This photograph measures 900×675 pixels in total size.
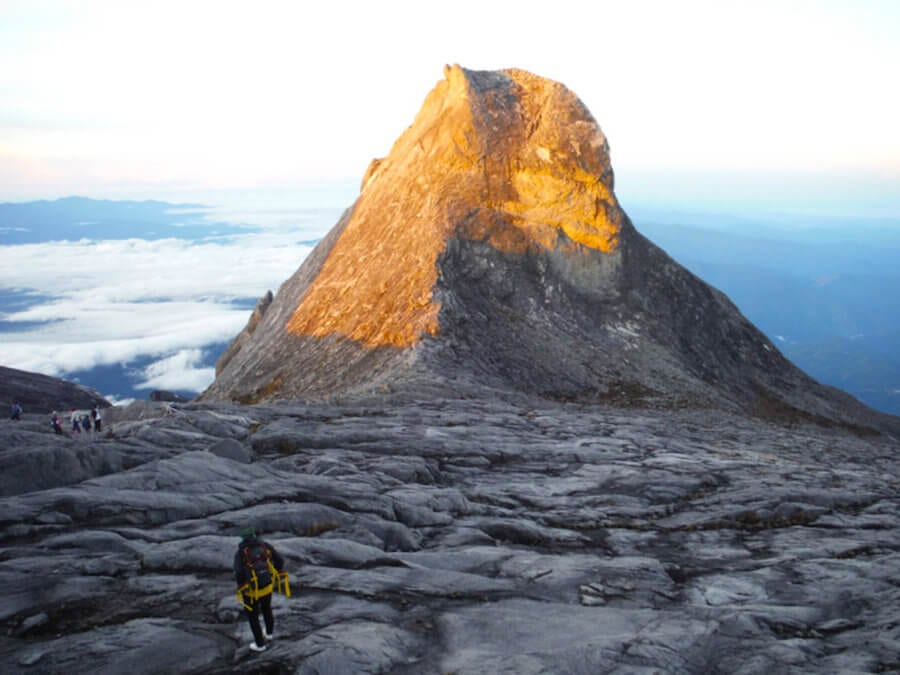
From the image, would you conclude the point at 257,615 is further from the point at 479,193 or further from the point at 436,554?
the point at 479,193

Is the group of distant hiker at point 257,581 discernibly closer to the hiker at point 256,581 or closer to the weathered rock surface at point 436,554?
the hiker at point 256,581

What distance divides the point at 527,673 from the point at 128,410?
38178 millimetres

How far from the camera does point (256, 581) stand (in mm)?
12633

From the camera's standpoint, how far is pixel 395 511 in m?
22.1

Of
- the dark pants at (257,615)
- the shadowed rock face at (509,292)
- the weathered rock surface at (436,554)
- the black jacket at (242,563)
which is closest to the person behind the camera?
the dark pants at (257,615)

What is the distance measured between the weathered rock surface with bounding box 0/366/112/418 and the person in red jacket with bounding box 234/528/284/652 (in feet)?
228

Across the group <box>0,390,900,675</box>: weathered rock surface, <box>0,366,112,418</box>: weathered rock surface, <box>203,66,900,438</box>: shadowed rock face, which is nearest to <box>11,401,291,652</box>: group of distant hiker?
<box>0,390,900,675</box>: weathered rock surface

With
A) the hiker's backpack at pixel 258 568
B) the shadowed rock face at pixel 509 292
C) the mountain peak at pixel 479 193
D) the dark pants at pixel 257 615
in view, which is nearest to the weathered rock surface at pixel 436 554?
the dark pants at pixel 257 615

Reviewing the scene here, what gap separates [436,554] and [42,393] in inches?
3208

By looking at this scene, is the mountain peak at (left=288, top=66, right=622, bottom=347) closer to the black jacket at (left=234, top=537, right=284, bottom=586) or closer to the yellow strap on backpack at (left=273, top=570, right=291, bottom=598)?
the yellow strap on backpack at (left=273, top=570, right=291, bottom=598)

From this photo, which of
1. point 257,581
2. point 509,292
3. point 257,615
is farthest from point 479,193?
point 257,615

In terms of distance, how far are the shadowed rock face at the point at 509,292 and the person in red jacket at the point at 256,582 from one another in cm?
3901

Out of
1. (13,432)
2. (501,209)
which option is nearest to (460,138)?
(501,209)

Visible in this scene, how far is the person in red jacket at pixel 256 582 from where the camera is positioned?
1248cm
